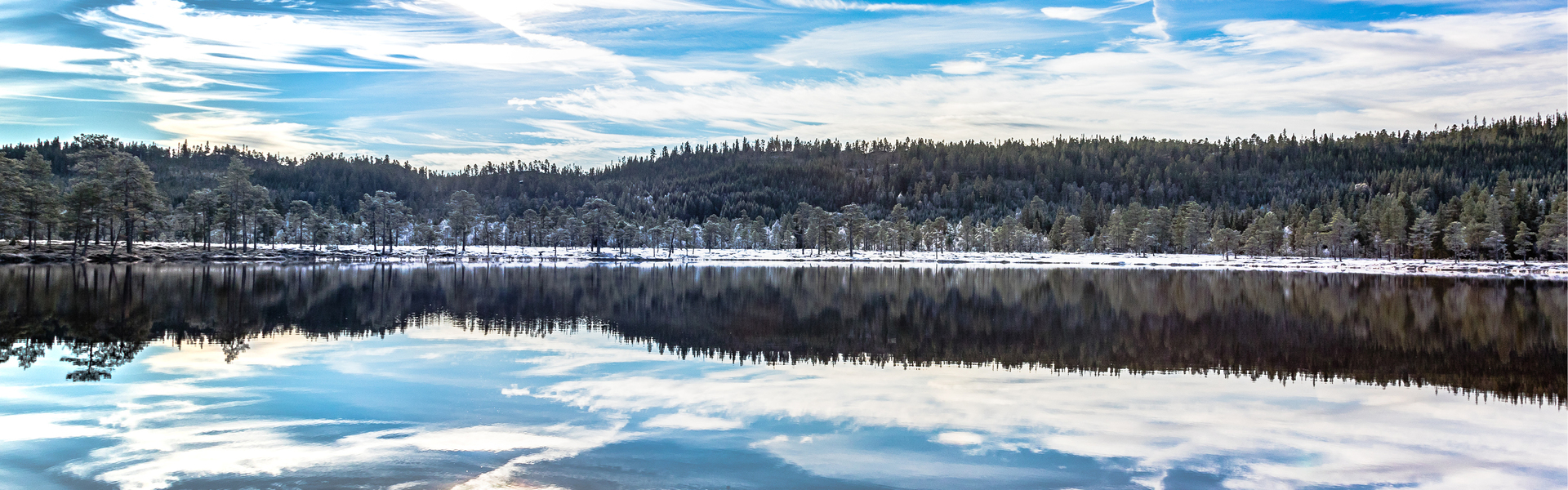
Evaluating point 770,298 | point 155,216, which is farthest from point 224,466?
point 155,216

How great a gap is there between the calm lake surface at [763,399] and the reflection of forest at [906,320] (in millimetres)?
251

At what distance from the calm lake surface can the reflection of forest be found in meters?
0.25

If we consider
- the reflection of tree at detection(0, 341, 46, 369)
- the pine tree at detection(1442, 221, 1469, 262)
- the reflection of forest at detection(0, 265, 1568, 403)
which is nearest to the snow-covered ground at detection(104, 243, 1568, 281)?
the pine tree at detection(1442, 221, 1469, 262)

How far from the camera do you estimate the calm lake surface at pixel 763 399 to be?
11984 mm

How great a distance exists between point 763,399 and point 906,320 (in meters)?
16.9

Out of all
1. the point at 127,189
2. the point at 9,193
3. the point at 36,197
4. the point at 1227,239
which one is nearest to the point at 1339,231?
the point at 1227,239

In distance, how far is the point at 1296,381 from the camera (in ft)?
65.4

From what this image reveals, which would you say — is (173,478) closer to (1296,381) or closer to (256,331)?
(256,331)

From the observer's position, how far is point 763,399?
17.0 m

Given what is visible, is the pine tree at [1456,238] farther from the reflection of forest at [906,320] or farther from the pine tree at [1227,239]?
the reflection of forest at [906,320]

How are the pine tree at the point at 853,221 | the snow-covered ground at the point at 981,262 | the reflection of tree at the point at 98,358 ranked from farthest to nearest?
the pine tree at the point at 853,221, the snow-covered ground at the point at 981,262, the reflection of tree at the point at 98,358

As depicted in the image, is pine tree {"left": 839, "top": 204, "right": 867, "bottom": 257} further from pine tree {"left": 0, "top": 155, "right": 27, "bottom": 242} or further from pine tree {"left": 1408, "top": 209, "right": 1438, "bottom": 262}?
pine tree {"left": 0, "top": 155, "right": 27, "bottom": 242}

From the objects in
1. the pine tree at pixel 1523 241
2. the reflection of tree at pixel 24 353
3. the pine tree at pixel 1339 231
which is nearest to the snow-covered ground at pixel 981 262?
the pine tree at pixel 1523 241

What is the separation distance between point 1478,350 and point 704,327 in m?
21.9
